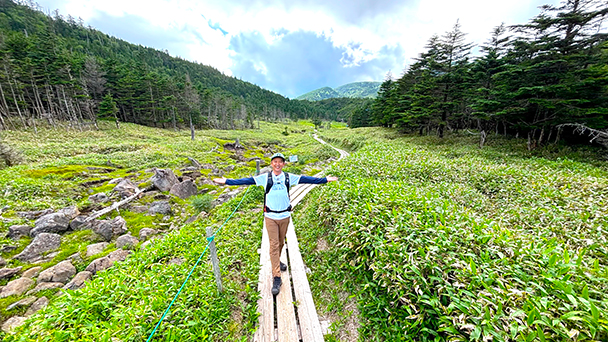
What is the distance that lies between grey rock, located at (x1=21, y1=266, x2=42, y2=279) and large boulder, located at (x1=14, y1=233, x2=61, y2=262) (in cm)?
97

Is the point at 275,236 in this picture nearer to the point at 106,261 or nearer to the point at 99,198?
the point at 106,261

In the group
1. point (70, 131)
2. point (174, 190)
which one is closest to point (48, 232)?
point (174, 190)

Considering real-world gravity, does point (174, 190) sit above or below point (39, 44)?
below

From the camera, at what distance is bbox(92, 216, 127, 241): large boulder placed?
29.7ft

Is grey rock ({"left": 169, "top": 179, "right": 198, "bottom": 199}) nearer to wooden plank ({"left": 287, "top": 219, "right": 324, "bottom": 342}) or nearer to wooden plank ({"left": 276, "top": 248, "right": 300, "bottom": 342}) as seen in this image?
wooden plank ({"left": 287, "top": 219, "right": 324, "bottom": 342})

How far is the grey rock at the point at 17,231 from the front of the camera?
8443 millimetres

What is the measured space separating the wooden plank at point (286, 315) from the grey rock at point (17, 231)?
37.4 feet

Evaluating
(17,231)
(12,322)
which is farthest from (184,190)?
(12,322)

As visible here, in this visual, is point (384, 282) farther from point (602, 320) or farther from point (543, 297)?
point (602, 320)

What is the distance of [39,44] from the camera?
3922 cm

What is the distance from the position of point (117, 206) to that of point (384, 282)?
1346cm

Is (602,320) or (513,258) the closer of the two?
(602,320)

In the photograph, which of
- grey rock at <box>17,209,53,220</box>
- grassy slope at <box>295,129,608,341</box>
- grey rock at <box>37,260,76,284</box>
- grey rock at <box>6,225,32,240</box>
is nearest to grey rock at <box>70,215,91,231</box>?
grey rock at <box>6,225,32,240</box>

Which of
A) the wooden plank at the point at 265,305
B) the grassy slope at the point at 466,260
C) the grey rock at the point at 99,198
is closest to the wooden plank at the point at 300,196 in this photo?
the grassy slope at the point at 466,260
